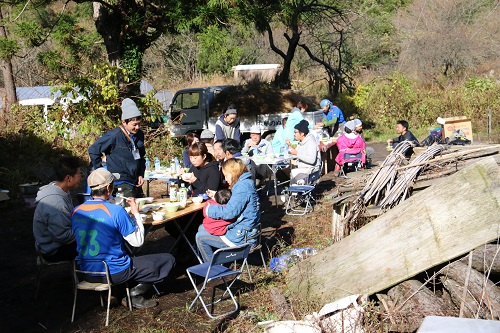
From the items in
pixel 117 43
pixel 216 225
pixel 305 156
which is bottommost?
pixel 216 225

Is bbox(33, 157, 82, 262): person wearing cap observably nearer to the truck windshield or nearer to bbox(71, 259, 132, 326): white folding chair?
bbox(71, 259, 132, 326): white folding chair

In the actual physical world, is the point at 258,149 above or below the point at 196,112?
below

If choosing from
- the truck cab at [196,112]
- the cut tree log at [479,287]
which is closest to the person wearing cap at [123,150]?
the cut tree log at [479,287]

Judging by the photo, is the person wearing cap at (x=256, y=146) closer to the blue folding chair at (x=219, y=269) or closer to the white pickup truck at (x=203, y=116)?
the white pickup truck at (x=203, y=116)

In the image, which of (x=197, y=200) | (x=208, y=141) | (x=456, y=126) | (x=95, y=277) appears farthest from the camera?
(x=456, y=126)

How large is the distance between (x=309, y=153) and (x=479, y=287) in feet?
15.4

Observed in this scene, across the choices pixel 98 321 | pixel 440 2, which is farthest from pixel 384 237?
pixel 440 2

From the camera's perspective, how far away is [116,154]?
6.54 metres

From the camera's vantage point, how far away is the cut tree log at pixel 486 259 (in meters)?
4.56

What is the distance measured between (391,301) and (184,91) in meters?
11.9

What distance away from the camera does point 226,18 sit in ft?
35.1

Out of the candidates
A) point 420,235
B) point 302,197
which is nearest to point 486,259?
point 420,235

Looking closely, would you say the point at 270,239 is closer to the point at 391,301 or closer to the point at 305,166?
the point at 305,166

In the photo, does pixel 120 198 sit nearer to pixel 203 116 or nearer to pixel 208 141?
pixel 208 141
